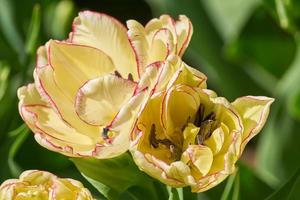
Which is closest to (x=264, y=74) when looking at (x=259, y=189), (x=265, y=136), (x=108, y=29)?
(x=265, y=136)

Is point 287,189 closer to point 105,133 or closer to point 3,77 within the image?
point 105,133

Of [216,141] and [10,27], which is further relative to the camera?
[10,27]

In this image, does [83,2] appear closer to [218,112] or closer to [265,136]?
[265,136]

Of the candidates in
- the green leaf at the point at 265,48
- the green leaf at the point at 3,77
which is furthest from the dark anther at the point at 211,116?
the green leaf at the point at 265,48

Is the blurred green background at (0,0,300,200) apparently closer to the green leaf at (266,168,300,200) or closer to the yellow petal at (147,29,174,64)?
the green leaf at (266,168,300,200)

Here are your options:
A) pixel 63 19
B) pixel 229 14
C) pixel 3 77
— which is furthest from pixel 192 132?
pixel 229 14

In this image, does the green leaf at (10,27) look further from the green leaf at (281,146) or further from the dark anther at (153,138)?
the dark anther at (153,138)
